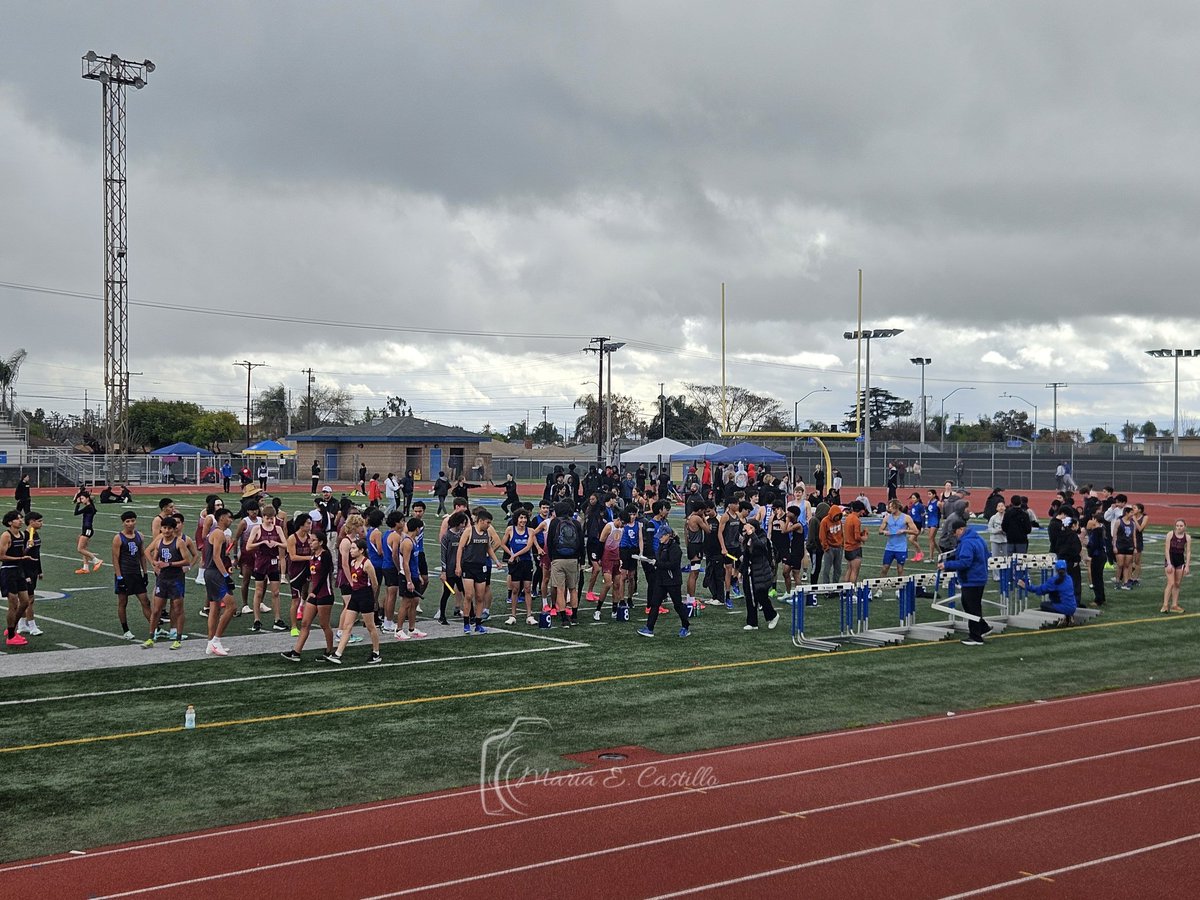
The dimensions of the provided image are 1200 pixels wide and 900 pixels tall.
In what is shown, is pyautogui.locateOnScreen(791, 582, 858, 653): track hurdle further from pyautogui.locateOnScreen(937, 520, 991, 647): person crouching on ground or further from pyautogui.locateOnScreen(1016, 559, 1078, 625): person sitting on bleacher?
pyautogui.locateOnScreen(1016, 559, 1078, 625): person sitting on bleacher

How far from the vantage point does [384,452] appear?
71062 millimetres

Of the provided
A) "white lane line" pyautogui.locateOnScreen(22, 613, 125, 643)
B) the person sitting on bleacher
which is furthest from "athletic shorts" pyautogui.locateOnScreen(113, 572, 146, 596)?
the person sitting on bleacher

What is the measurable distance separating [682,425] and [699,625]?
103 m

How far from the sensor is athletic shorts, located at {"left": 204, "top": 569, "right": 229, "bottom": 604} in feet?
45.7

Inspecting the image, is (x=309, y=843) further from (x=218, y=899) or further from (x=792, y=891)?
(x=792, y=891)

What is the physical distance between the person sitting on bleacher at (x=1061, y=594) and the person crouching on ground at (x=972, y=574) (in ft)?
7.02

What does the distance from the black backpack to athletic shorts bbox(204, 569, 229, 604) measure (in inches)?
176

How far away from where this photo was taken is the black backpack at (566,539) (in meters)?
16.1

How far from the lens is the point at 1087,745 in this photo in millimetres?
10398

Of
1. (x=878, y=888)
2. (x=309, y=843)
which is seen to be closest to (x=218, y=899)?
(x=309, y=843)

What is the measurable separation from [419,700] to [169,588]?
4.21 metres

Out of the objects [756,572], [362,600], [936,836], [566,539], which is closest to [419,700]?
[362,600]

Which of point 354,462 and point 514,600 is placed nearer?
point 514,600

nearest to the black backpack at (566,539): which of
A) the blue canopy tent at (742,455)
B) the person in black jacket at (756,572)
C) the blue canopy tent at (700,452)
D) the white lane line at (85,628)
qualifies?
the person in black jacket at (756,572)
